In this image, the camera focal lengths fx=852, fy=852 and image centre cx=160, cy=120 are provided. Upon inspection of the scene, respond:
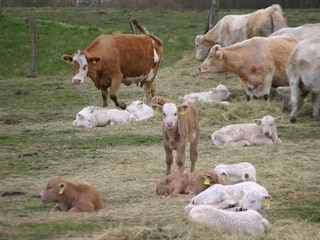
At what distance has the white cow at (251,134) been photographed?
481 inches

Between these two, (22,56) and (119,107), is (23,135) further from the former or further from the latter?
(22,56)

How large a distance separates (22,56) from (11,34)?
2.27 metres

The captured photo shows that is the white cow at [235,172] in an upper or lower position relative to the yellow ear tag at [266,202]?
lower

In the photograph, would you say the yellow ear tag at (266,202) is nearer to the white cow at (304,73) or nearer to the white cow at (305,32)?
the white cow at (304,73)

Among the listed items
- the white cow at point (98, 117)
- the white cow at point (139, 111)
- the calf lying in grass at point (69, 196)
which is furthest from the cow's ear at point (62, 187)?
the white cow at point (139, 111)

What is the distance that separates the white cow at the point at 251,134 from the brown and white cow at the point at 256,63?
406cm

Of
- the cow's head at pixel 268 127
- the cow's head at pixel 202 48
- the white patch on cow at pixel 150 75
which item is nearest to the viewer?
the cow's head at pixel 268 127

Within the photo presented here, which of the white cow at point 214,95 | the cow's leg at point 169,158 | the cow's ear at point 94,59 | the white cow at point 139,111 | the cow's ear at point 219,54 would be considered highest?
the cow's leg at point 169,158

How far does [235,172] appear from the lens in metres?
9.45

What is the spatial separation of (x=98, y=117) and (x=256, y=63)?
381 cm

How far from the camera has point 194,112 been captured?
10.1 meters

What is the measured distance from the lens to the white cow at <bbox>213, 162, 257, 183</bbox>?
9297mm

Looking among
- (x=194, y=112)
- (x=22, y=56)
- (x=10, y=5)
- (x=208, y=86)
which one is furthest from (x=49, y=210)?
(x=10, y=5)

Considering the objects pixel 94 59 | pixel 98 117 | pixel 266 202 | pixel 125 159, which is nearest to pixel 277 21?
pixel 94 59
